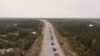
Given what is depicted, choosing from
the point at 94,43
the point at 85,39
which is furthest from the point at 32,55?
the point at 85,39

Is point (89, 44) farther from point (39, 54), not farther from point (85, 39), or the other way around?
point (39, 54)

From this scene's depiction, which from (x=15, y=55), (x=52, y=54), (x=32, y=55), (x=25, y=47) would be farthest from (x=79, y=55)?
(x=25, y=47)

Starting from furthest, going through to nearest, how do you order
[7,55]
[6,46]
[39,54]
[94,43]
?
[6,46] < [94,43] < [39,54] < [7,55]

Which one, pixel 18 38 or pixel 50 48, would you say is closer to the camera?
pixel 50 48

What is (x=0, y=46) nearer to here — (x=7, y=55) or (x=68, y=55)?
(x=7, y=55)

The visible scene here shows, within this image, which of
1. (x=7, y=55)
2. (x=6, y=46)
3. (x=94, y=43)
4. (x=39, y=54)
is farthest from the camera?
(x=6, y=46)

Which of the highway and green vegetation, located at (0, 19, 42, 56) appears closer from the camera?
the highway

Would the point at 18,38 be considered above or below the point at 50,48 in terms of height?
below

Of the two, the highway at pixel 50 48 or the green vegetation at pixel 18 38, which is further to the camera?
the green vegetation at pixel 18 38

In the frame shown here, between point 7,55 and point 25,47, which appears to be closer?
point 7,55
